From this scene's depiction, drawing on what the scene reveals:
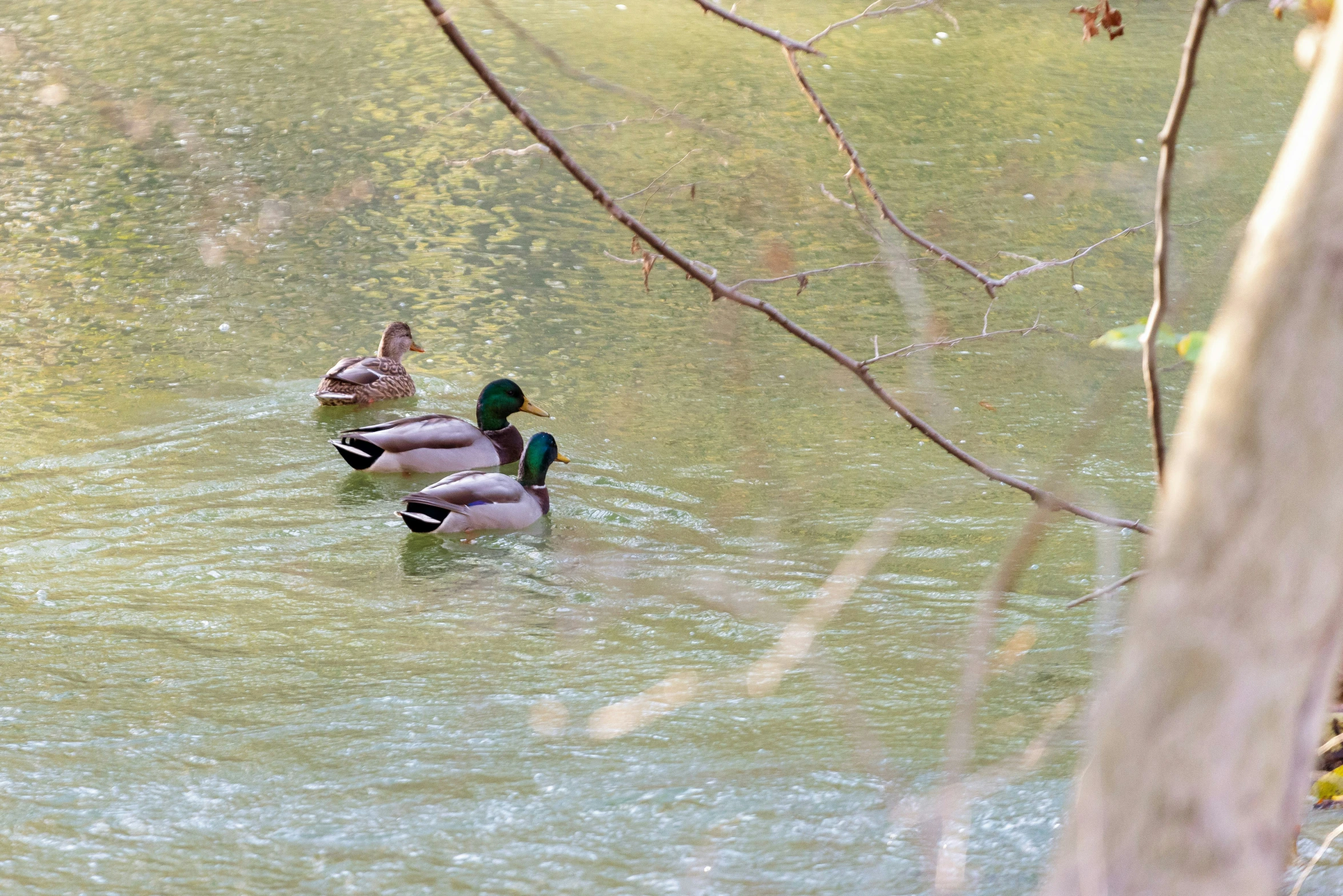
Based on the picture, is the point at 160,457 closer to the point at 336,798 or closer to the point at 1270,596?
the point at 336,798

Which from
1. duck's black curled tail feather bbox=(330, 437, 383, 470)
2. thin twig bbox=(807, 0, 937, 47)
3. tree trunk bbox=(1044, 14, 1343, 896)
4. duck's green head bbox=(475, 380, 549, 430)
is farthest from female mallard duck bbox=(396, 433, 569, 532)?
tree trunk bbox=(1044, 14, 1343, 896)

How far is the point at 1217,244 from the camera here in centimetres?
985

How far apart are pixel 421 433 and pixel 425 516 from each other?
95cm

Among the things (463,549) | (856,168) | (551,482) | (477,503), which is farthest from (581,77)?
(551,482)

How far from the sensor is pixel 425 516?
19.2ft

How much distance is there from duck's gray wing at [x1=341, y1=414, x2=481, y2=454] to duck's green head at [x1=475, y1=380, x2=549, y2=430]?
0.39 ft

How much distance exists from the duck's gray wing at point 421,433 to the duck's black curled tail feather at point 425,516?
0.71m

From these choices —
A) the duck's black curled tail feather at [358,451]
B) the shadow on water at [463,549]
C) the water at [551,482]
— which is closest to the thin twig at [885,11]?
the water at [551,482]

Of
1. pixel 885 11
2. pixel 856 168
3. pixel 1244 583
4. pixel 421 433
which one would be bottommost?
pixel 421 433

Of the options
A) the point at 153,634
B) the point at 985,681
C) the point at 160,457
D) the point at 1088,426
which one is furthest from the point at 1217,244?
the point at 1088,426

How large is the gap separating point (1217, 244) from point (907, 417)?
26.2 feet

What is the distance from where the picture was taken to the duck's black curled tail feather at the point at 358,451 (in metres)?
6.41

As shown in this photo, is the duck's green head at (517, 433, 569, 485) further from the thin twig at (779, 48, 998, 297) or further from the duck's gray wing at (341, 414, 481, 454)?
the thin twig at (779, 48, 998, 297)

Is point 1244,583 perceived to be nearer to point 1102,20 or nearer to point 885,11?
point 885,11
